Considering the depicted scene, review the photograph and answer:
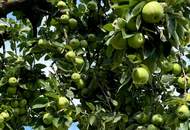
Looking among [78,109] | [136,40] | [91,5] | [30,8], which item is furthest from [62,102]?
[30,8]

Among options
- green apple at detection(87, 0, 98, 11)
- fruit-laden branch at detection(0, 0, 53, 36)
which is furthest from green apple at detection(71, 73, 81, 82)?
fruit-laden branch at detection(0, 0, 53, 36)

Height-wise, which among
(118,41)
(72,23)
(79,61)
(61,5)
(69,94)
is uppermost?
(118,41)

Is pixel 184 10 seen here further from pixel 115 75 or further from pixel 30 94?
pixel 30 94

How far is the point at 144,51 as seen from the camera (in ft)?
9.15

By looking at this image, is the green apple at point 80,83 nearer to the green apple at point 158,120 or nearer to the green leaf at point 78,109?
the green leaf at point 78,109

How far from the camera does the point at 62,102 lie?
349 centimetres

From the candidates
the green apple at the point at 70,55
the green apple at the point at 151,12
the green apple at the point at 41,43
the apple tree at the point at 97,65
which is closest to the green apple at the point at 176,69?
the apple tree at the point at 97,65

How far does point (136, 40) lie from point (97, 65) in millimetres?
1241

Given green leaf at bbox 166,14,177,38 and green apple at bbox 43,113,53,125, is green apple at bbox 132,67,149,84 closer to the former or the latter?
green leaf at bbox 166,14,177,38

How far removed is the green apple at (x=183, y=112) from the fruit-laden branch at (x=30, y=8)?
1.58 meters

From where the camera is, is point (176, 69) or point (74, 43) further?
point (74, 43)

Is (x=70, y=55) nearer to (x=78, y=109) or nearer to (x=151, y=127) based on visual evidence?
(x=78, y=109)

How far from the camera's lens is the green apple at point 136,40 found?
2684 millimetres

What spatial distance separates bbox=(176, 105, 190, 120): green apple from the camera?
3025 millimetres
